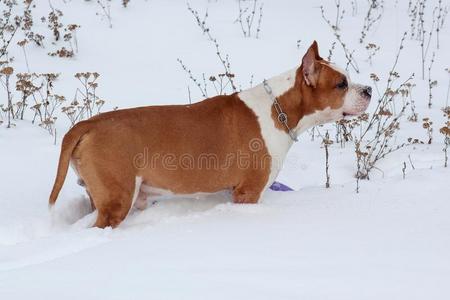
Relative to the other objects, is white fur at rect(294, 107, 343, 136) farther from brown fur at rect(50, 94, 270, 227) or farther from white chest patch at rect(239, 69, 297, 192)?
brown fur at rect(50, 94, 270, 227)

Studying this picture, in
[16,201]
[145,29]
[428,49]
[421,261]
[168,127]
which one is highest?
[145,29]

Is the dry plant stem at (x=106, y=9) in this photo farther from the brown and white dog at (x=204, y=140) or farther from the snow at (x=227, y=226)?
the brown and white dog at (x=204, y=140)

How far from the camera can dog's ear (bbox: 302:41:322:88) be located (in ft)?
13.5

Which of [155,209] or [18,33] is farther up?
[18,33]

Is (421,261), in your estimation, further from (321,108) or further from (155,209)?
(155,209)

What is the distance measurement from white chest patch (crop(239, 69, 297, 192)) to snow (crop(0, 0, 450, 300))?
0.30 meters

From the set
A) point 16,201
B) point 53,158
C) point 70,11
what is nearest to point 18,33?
point 70,11

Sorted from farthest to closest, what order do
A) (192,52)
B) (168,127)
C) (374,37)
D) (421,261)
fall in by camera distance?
(374,37) < (192,52) < (168,127) < (421,261)

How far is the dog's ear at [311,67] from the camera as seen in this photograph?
13.5 feet

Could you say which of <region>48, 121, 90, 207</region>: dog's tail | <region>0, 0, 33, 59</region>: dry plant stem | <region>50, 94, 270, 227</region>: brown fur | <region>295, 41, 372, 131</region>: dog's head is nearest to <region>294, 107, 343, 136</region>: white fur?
<region>295, 41, 372, 131</region>: dog's head

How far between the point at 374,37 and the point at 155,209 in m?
5.09

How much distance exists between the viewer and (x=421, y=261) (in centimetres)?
307

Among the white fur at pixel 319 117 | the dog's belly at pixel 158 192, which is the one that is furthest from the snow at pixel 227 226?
the white fur at pixel 319 117

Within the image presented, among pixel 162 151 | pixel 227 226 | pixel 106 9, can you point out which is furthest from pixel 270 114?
pixel 106 9
